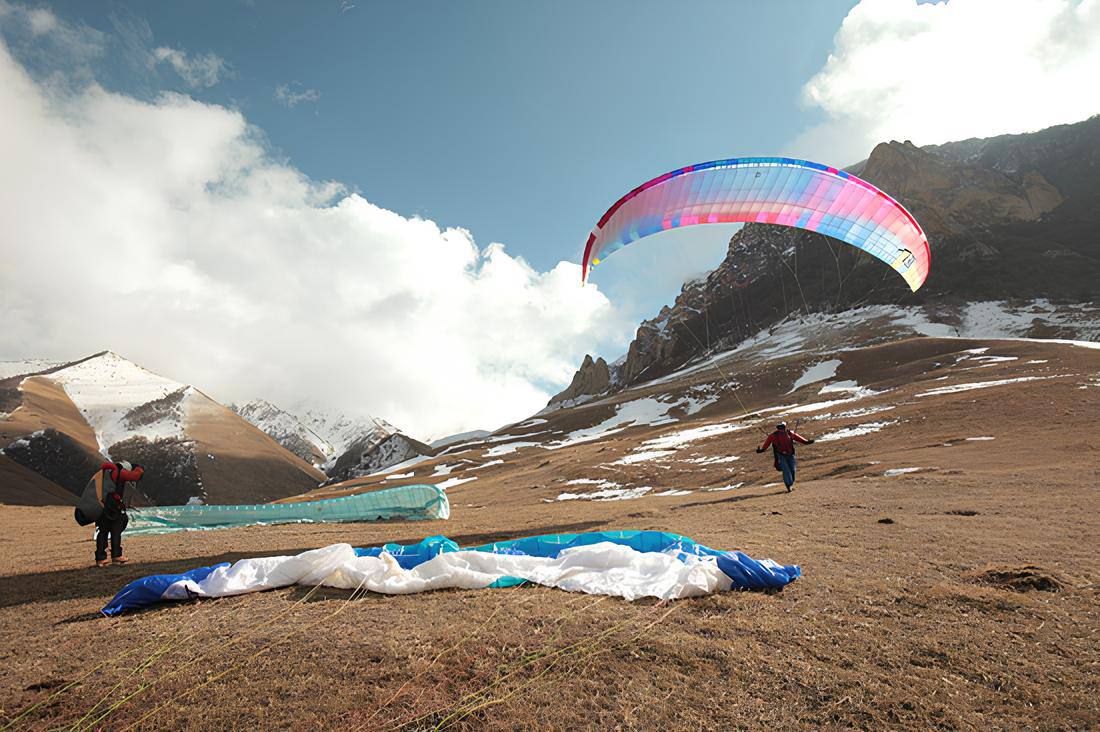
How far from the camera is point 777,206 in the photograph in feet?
56.3

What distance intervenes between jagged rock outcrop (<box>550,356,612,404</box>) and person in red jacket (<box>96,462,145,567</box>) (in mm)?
159673

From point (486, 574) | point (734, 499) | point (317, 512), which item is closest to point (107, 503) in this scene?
point (486, 574)

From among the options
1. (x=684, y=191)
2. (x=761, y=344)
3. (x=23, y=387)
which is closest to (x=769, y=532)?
(x=684, y=191)

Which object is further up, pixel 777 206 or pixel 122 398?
pixel 122 398

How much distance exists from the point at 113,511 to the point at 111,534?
0.51 metres

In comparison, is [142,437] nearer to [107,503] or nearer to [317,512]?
[317,512]

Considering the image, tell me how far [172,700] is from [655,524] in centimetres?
1079

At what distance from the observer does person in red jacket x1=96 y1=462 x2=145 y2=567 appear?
35.5ft

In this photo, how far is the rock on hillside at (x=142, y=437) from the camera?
99.6 meters

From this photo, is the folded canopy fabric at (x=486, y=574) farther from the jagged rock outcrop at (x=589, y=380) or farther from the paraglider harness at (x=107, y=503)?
the jagged rock outcrop at (x=589, y=380)

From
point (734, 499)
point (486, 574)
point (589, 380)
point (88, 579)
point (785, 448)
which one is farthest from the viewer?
point (589, 380)

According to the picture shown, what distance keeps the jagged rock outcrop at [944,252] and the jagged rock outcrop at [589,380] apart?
320cm

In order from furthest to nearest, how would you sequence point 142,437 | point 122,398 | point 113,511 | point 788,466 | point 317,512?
point 122,398
point 142,437
point 317,512
point 788,466
point 113,511

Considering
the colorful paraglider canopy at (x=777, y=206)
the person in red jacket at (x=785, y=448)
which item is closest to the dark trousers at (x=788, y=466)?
the person in red jacket at (x=785, y=448)
